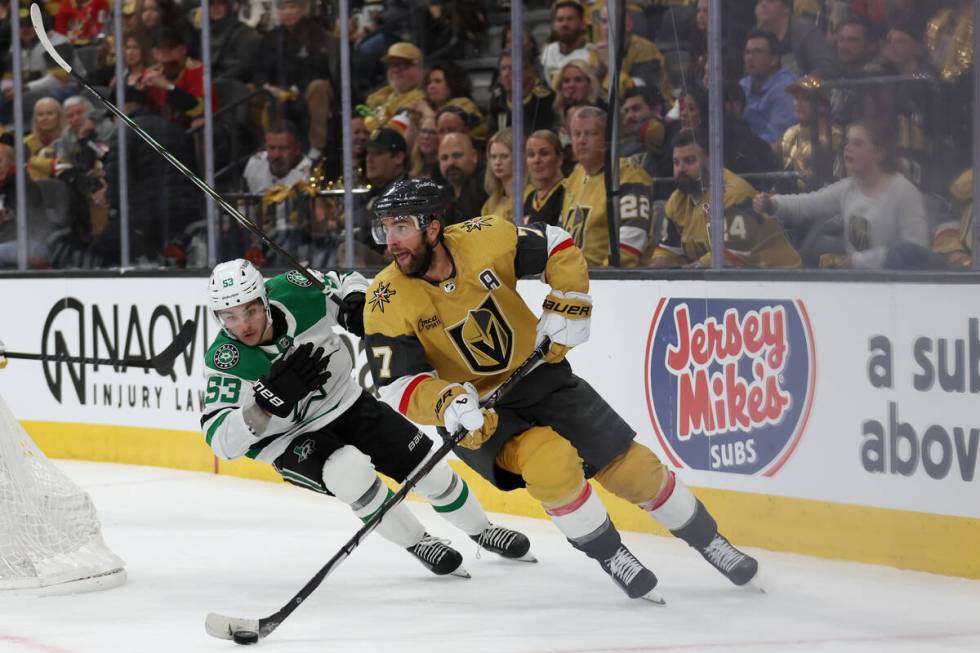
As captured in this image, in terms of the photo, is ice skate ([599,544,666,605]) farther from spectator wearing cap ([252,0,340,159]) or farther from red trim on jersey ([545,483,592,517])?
spectator wearing cap ([252,0,340,159])

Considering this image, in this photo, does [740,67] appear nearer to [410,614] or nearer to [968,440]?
[968,440]

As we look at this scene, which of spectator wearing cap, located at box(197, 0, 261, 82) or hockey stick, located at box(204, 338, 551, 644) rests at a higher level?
spectator wearing cap, located at box(197, 0, 261, 82)

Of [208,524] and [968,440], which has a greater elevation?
[968,440]

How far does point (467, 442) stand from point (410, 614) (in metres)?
0.47

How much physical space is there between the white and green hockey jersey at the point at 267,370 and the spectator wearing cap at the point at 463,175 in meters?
1.18

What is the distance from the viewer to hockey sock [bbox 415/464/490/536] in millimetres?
4484

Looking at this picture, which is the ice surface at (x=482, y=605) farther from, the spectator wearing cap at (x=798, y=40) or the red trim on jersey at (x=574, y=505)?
the spectator wearing cap at (x=798, y=40)

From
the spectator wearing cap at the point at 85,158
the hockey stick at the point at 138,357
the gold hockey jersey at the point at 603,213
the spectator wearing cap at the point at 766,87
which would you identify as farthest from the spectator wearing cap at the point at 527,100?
the spectator wearing cap at the point at 85,158

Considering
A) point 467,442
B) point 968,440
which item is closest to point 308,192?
point 467,442

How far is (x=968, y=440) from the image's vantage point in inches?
157

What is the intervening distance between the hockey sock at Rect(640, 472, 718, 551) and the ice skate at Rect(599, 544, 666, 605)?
14 centimetres

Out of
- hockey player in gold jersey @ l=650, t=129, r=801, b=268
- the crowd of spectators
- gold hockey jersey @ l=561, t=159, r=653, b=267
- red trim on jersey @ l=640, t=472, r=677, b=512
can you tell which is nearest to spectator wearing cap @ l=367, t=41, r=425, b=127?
the crowd of spectators

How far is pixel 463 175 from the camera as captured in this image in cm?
576

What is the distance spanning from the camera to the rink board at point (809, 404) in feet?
13.3
